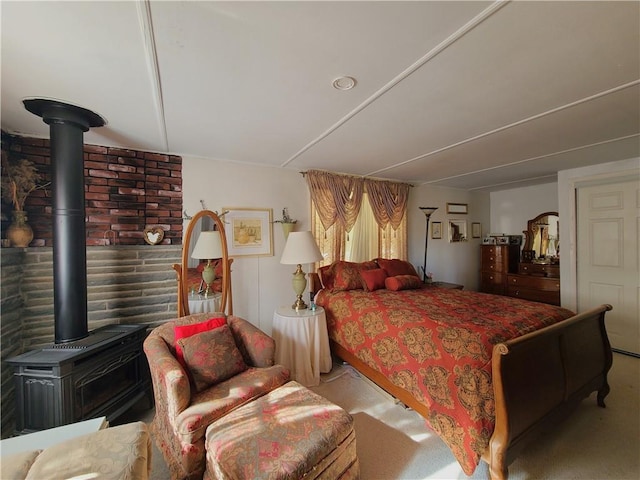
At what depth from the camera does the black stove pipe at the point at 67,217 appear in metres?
1.84

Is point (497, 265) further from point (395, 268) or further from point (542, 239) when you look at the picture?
point (395, 268)

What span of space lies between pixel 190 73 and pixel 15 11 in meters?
0.63

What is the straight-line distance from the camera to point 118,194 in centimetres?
255

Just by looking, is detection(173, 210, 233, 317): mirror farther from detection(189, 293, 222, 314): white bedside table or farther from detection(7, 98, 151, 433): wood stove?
detection(7, 98, 151, 433): wood stove

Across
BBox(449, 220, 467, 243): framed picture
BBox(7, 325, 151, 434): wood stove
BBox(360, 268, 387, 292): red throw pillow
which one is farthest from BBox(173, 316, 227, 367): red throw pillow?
BBox(449, 220, 467, 243): framed picture

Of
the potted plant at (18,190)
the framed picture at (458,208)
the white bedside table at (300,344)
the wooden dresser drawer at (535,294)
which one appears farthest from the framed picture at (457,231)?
the potted plant at (18,190)

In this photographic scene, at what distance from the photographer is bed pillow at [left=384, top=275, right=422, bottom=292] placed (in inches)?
124

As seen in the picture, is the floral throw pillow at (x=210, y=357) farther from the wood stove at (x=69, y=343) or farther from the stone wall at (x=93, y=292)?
the stone wall at (x=93, y=292)

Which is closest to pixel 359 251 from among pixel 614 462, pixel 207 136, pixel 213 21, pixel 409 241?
pixel 409 241

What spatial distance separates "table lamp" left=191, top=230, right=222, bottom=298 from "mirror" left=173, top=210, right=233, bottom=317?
0.16 feet

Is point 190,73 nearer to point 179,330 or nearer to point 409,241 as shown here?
point 179,330

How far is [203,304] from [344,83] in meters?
2.33

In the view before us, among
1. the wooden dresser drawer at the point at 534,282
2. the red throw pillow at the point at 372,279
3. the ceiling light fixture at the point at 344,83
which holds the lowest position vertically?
the wooden dresser drawer at the point at 534,282

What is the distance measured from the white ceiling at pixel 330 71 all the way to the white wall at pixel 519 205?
81.3 inches
